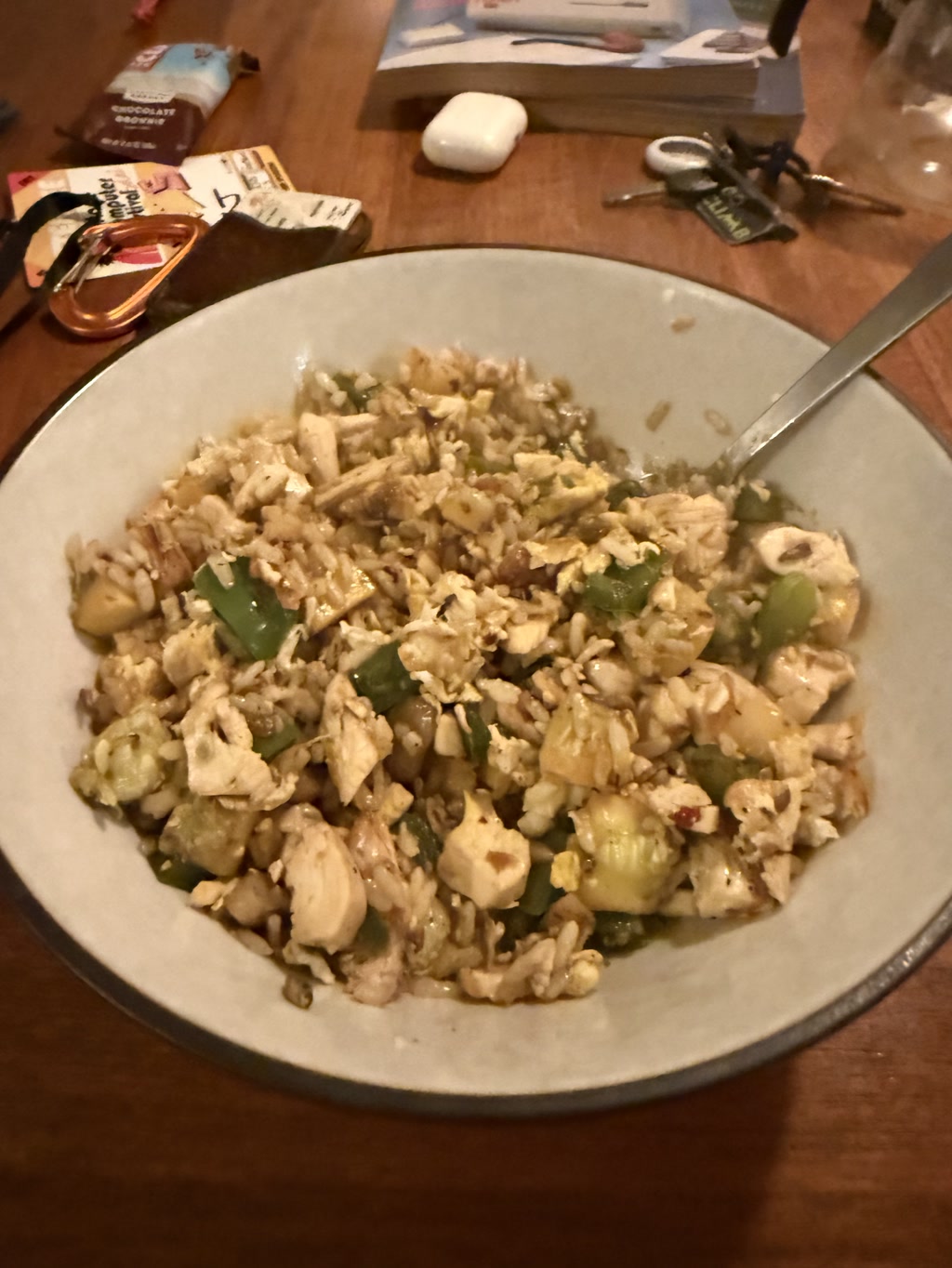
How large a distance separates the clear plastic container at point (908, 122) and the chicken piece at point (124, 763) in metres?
1.56

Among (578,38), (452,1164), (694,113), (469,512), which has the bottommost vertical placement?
(452,1164)

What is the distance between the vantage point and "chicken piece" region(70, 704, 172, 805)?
817 mm

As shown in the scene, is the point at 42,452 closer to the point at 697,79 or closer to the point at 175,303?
the point at 175,303

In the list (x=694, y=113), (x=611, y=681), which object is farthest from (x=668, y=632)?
(x=694, y=113)

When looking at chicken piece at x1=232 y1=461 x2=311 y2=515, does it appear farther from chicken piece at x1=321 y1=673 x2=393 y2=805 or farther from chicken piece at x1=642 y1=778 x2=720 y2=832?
chicken piece at x1=642 y1=778 x2=720 y2=832

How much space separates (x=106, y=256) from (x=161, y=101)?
497mm

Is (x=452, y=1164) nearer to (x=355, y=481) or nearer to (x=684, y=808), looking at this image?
(x=684, y=808)

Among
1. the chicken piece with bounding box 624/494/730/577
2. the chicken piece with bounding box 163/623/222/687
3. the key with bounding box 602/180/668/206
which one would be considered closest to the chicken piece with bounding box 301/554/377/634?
the chicken piece with bounding box 163/623/222/687

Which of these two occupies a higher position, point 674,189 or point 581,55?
point 581,55

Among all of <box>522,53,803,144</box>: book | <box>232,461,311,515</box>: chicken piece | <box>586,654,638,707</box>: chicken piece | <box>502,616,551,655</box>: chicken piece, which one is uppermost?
<box>522,53,803,144</box>: book

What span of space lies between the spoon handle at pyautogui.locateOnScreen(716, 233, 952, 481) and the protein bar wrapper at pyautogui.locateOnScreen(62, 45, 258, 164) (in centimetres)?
127

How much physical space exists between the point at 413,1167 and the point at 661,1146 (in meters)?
0.20

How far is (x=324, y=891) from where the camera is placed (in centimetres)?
76

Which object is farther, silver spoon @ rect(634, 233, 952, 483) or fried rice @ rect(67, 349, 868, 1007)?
silver spoon @ rect(634, 233, 952, 483)
